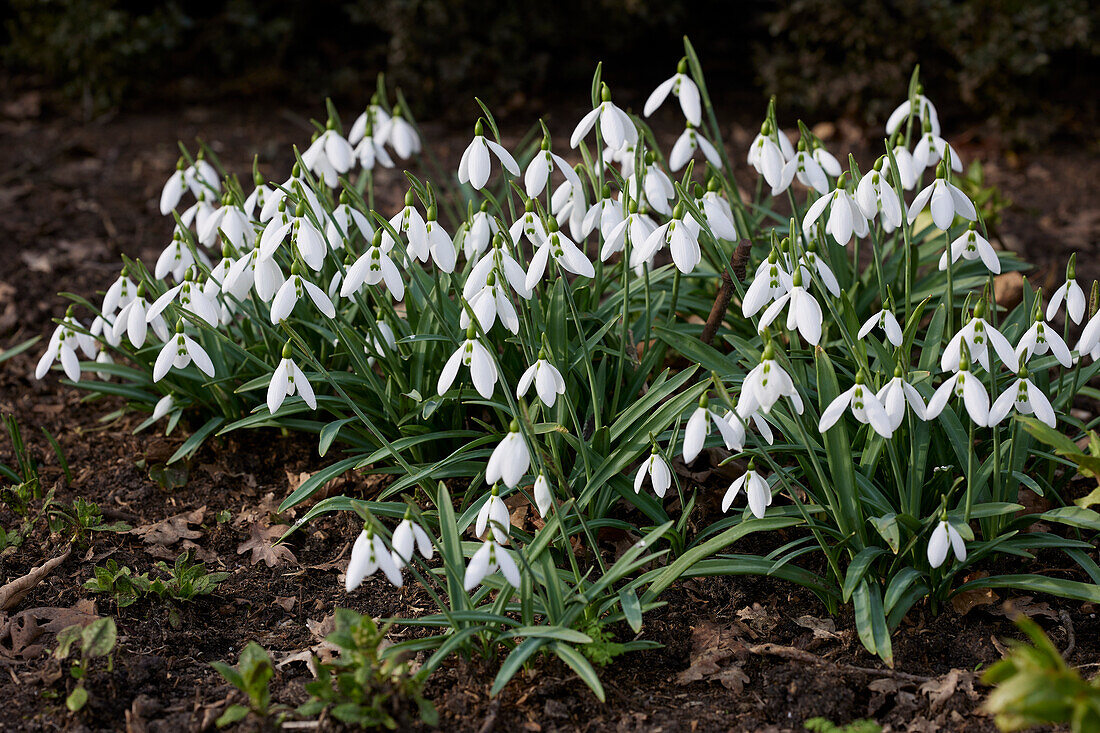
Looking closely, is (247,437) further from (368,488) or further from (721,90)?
(721,90)

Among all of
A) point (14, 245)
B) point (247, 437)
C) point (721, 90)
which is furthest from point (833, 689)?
point (721, 90)

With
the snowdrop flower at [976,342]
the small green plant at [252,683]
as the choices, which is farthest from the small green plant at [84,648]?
the snowdrop flower at [976,342]

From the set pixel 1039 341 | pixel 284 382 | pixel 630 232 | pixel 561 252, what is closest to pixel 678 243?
pixel 630 232

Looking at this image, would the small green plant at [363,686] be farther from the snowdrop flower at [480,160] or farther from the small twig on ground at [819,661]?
the snowdrop flower at [480,160]

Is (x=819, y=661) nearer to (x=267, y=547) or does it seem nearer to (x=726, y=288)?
(x=726, y=288)

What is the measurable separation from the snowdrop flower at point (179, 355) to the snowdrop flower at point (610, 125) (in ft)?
3.30

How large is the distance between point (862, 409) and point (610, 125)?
0.91 meters

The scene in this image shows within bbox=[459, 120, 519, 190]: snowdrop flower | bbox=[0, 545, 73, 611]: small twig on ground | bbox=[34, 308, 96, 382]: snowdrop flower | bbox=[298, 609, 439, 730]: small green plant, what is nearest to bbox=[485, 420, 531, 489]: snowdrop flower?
bbox=[298, 609, 439, 730]: small green plant

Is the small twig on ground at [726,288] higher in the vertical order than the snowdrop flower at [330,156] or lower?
lower

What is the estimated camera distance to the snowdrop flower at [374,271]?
2094 mm

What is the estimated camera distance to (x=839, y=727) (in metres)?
1.91

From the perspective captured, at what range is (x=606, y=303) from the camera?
8.88 feet

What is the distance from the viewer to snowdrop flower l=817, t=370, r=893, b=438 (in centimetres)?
176

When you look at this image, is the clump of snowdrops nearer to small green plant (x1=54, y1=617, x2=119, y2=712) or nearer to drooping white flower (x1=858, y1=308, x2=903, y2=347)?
→ drooping white flower (x1=858, y1=308, x2=903, y2=347)
